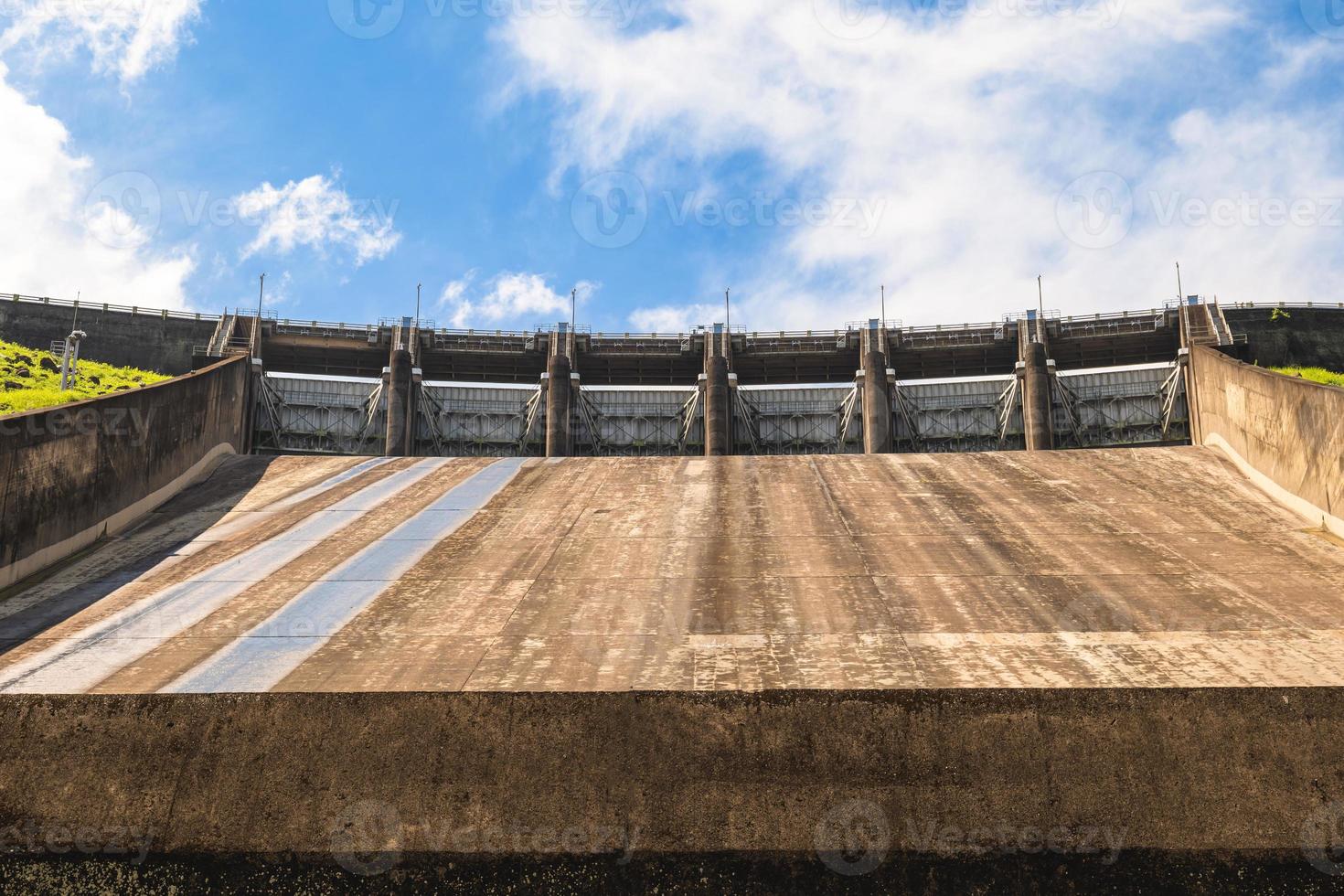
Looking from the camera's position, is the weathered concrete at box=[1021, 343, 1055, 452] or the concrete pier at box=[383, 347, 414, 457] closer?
the weathered concrete at box=[1021, 343, 1055, 452]

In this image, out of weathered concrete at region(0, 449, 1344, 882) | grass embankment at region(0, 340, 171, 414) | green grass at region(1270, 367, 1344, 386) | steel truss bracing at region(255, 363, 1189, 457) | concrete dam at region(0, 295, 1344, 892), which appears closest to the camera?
concrete dam at region(0, 295, 1344, 892)

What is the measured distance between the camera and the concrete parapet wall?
363 inches

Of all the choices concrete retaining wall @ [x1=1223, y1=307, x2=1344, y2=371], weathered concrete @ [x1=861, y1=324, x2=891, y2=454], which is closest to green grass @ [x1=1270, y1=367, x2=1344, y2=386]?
concrete retaining wall @ [x1=1223, y1=307, x2=1344, y2=371]

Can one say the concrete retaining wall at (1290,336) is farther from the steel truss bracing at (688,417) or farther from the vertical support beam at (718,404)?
the vertical support beam at (718,404)

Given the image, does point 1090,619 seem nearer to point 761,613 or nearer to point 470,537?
point 761,613

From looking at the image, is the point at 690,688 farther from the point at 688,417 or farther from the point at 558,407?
the point at 688,417

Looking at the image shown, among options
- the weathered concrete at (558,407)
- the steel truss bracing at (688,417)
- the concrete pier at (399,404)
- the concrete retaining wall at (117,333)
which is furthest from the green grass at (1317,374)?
the concrete retaining wall at (117,333)

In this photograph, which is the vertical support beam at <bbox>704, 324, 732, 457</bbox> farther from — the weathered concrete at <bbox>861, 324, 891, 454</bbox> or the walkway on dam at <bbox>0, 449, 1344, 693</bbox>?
the walkway on dam at <bbox>0, 449, 1344, 693</bbox>

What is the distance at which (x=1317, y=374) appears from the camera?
33469 millimetres

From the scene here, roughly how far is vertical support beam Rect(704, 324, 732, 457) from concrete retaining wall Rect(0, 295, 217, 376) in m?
22.5

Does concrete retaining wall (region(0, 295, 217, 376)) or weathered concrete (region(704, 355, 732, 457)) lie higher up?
concrete retaining wall (region(0, 295, 217, 376))

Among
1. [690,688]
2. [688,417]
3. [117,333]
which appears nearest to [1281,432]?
[690,688]

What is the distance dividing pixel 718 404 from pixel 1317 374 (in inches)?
917

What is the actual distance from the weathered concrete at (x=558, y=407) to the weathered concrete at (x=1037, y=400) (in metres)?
19.8
